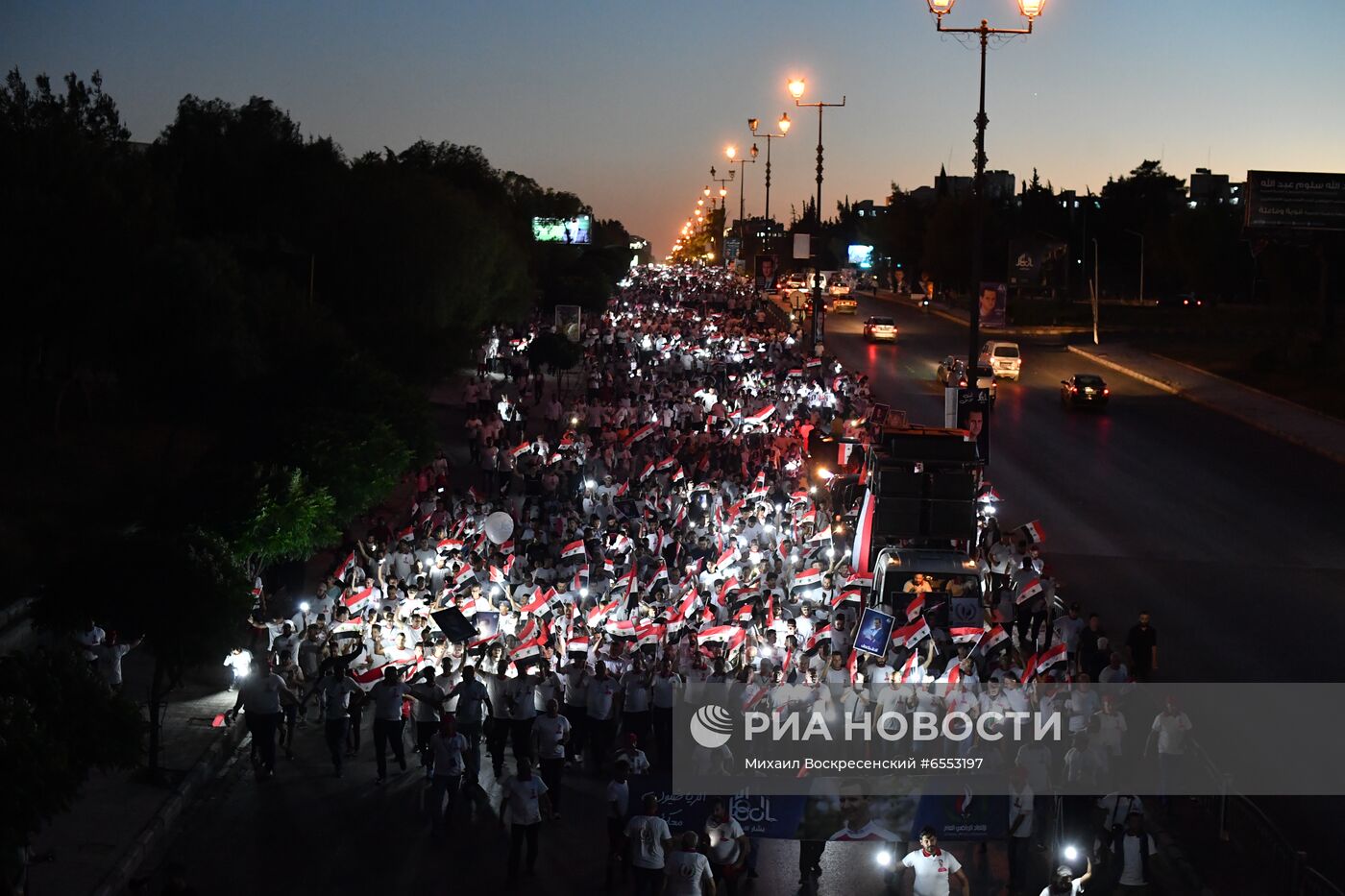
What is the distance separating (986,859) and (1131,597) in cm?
1215

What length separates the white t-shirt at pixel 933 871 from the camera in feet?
35.9

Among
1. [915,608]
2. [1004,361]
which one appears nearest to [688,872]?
[915,608]

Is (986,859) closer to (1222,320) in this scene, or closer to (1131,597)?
(1131,597)

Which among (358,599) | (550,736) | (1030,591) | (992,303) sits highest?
(992,303)

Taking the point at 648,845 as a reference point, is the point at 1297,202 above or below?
above

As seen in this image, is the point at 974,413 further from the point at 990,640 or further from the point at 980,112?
the point at 990,640

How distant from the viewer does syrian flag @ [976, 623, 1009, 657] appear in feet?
57.4

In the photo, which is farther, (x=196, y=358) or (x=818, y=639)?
(x=196, y=358)

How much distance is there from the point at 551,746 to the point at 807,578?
25.8 feet

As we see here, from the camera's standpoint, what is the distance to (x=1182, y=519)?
31016 mm

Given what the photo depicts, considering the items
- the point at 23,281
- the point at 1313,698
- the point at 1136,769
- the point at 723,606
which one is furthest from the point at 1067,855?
the point at 23,281

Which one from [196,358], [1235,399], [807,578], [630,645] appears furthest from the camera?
[1235,399]

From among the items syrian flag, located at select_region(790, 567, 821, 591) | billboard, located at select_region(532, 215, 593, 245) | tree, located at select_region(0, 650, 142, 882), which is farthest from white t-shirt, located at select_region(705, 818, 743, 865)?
billboard, located at select_region(532, 215, 593, 245)

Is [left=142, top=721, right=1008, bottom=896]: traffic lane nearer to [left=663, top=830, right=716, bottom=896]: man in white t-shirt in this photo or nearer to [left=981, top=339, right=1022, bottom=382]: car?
[left=663, top=830, right=716, bottom=896]: man in white t-shirt
